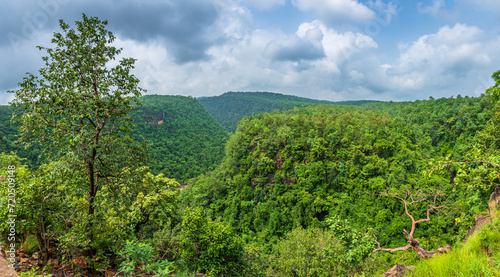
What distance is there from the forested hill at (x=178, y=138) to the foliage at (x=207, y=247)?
55023 millimetres

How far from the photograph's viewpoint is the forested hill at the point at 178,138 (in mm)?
71875

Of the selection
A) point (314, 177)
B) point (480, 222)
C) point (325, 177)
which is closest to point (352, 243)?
point (480, 222)

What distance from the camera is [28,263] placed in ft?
21.6

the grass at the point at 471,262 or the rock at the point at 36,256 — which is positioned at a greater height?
the grass at the point at 471,262

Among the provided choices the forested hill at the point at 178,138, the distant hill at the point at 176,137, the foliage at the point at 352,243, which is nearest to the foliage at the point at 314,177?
the foliage at the point at 352,243

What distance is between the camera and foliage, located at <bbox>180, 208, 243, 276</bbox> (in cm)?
1026

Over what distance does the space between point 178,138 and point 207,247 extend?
81.3 meters

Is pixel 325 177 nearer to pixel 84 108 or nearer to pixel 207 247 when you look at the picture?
pixel 207 247

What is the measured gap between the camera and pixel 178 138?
87.4m

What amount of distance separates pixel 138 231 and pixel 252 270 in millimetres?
6776

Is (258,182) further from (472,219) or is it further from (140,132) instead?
(140,132)

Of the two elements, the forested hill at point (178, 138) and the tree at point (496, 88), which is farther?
the forested hill at point (178, 138)

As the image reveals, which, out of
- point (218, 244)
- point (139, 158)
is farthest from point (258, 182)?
point (139, 158)

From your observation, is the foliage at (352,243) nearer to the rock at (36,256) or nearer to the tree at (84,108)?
the tree at (84,108)
